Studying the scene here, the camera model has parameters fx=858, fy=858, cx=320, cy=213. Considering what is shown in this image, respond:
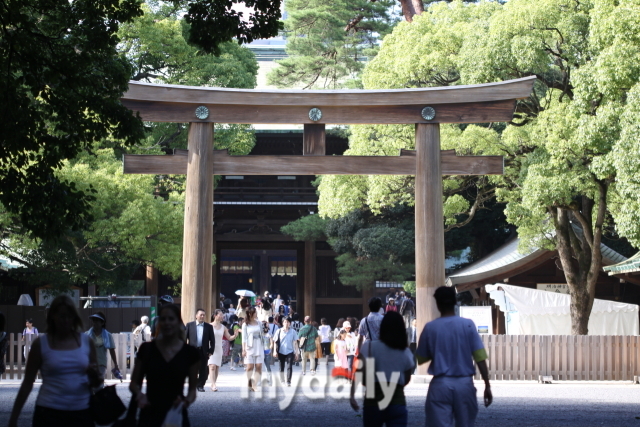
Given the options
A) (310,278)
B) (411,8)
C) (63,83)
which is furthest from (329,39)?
(63,83)

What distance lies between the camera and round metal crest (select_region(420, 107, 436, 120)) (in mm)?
16391

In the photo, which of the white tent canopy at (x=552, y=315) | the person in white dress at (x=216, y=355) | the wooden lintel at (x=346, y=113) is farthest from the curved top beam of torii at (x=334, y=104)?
the white tent canopy at (x=552, y=315)

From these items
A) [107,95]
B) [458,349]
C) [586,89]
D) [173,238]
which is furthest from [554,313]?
[458,349]

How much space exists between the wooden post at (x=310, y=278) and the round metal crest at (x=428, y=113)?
575 inches

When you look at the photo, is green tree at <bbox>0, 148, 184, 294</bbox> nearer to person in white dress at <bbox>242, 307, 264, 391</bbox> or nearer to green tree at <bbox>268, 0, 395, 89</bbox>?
person in white dress at <bbox>242, 307, 264, 391</bbox>

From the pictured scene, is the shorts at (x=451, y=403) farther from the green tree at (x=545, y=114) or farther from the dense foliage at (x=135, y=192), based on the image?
the dense foliage at (x=135, y=192)

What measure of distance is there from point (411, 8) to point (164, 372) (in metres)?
27.1

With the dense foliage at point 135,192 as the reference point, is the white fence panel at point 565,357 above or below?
below

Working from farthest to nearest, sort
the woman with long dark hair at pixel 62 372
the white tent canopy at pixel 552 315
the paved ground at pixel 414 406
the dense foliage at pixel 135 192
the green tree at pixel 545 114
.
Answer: the white tent canopy at pixel 552 315 < the dense foliage at pixel 135 192 < the green tree at pixel 545 114 < the paved ground at pixel 414 406 < the woman with long dark hair at pixel 62 372

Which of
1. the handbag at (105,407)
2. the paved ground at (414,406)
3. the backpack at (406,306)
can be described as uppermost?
the backpack at (406,306)

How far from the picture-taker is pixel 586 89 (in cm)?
1667

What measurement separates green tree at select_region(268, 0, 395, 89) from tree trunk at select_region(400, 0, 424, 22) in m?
3.23

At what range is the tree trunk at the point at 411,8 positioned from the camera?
3027 centimetres

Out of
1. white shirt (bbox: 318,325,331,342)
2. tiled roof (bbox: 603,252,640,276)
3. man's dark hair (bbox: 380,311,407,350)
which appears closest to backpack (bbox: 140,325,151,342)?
white shirt (bbox: 318,325,331,342)
